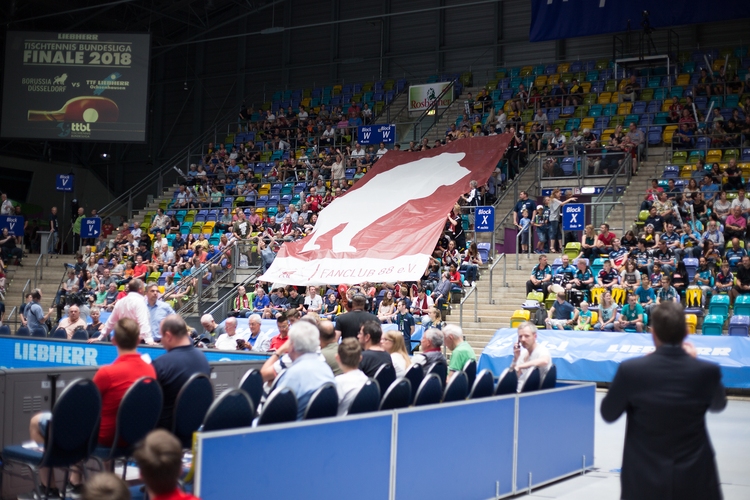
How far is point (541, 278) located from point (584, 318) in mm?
1924

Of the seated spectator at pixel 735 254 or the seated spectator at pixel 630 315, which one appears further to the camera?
the seated spectator at pixel 735 254

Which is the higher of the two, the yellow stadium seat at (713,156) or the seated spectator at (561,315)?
the yellow stadium seat at (713,156)

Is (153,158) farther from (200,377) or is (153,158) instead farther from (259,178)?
(200,377)

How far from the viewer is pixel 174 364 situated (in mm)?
5691

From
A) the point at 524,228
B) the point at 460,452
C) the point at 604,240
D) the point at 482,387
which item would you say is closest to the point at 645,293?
the point at 604,240

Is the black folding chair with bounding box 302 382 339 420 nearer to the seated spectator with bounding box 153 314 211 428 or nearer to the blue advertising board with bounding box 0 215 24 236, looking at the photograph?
the seated spectator with bounding box 153 314 211 428

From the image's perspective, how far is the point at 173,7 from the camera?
30672 mm

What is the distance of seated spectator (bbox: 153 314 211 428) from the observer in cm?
567

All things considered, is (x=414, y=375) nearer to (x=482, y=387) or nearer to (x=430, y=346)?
(x=482, y=387)

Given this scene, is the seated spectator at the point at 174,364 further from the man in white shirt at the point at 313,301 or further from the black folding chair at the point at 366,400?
the man in white shirt at the point at 313,301

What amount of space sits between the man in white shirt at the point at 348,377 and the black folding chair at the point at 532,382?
1918 mm

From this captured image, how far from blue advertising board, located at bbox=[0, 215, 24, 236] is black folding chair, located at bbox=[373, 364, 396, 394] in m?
21.5

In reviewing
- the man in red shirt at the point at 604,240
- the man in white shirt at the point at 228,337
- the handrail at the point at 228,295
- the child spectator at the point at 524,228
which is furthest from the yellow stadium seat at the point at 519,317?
the handrail at the point at 228,295

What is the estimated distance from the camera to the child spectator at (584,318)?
14992 mm
